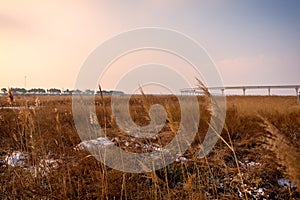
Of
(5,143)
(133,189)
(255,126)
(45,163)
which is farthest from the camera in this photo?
(255,126)

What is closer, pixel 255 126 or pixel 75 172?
pixel 75 172

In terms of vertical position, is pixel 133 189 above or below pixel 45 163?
below

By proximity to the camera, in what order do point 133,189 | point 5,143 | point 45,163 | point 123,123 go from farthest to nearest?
point 123,123, point 5,143, point 45,163, point 133,189

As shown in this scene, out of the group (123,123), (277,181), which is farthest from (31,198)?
(123,123)

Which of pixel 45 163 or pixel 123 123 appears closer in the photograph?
pixel 45 163

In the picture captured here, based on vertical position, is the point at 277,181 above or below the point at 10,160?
below

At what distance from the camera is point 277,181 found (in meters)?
3.80

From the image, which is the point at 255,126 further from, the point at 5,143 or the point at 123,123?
the point at 5,143

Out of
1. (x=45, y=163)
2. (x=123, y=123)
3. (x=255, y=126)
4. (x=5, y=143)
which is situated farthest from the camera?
(x=123, y=123)

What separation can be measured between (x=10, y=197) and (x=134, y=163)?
1.65 m

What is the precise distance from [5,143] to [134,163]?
3.30 m

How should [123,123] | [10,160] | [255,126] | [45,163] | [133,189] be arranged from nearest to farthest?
1. [133,189]
2. [45,163]
3. [10,160]
4. [255,126]
5. [123,123]

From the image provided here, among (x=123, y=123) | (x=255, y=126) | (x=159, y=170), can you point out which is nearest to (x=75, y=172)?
(x=159, y=170)

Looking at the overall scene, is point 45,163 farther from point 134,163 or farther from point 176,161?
point 176,161
